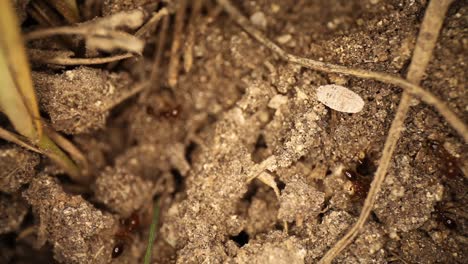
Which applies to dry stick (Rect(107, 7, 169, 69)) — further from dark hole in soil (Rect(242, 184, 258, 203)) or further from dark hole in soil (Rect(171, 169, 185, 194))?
dark hole in soil (Rect(242, 184, 258, 203))

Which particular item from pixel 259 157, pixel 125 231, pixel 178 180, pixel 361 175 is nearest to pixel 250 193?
pixel 259 157

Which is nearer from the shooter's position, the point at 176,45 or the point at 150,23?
the point at 150,23

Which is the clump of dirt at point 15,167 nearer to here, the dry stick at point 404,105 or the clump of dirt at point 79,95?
the clump of dirt at point 79,95

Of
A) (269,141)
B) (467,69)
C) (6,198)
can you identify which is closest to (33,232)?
(6,198)

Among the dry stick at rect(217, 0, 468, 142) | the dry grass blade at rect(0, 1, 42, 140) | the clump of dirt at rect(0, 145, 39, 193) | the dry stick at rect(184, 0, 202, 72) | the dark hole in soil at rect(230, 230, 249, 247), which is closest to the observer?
the dry grass blade at rect(0, 1, 42, 140)

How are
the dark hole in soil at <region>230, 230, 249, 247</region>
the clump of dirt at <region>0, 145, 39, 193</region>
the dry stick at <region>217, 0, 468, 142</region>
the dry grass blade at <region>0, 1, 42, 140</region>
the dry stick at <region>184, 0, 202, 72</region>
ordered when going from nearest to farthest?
the dry grass blade at <region>0, 1, 42, 140</region>, the dry stick at <region>217, 0, 468, 142</region>, the clump of dirt at <region>0, 145, 39, 193</region>, the dark hole in soil at <region>230, 230, 249, 247</region>, the dry stick at <region>184, 0, 202, 72</region>

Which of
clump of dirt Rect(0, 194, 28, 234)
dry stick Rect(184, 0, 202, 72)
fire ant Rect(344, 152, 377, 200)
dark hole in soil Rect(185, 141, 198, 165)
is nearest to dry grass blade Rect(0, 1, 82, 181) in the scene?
clump of dirt Rect(0, 194, 28, 234)

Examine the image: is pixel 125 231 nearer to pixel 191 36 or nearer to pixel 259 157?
pixel 259 157
